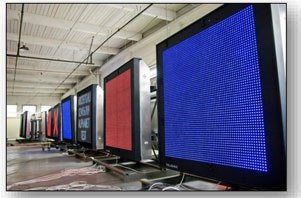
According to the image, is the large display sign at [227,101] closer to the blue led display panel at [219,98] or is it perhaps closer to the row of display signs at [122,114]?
the blue led display panel at [219,98]

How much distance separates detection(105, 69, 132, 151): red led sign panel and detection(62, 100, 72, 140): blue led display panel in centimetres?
257

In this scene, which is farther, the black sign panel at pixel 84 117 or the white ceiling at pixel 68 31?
the black sign panel at pixel 84 117

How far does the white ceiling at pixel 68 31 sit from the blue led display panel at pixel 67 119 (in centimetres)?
107

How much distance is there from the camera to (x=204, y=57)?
1.69 metres

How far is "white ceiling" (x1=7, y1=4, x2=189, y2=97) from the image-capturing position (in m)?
3.52

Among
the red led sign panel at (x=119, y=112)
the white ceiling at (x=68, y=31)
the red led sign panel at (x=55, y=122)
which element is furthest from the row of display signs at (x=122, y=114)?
the red led sign panel at (x=55, y=122)

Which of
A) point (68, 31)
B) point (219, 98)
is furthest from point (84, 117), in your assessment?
point (219, 98)

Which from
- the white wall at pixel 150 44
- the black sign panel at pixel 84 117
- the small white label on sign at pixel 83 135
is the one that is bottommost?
the small white label on sign at pixel 83 135

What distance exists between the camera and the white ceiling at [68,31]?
352 centimetres

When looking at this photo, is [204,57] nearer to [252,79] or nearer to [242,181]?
[252,79]

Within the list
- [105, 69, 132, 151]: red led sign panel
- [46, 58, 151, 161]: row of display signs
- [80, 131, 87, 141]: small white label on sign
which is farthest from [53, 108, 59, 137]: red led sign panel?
[105, 69, 132, 151]: red led sign panel

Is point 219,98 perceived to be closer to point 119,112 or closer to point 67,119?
point 119,112

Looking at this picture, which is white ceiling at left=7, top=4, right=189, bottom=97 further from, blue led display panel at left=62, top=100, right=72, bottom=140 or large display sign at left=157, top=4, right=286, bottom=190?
large display sign at left=157, top=4, right=286, bottom=190

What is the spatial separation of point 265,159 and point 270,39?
675mm
